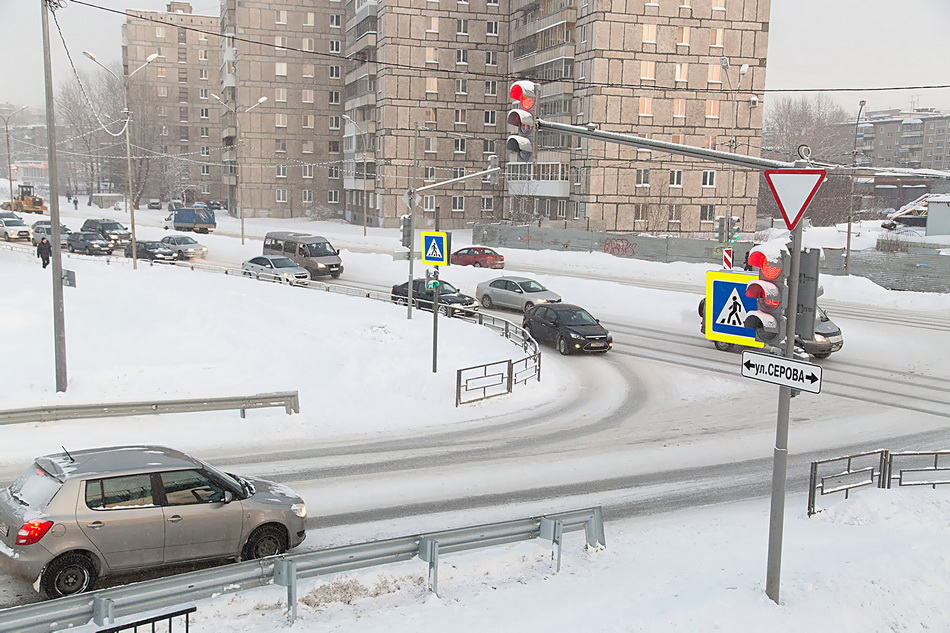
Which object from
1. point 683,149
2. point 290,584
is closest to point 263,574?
point 290,584

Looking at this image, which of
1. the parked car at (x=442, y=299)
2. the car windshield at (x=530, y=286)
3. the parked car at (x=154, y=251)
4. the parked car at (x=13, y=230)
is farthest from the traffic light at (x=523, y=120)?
the parked car at (x=13, y=230)

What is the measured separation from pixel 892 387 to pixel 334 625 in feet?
64.5

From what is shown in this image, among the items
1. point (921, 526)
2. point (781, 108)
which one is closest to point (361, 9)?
point (921, 526)

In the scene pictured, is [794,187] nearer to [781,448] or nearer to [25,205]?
[781,448]

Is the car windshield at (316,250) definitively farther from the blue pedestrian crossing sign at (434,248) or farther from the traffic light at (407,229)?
the blue pedestrian crossing sign at (434,248)

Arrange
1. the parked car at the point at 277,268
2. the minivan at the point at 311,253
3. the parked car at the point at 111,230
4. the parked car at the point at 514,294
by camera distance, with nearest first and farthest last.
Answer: the parked car at the point at 514,294
the parked car at the point at 277,268
the minivan at the point at 311,253
the parked car at the point at 111,230

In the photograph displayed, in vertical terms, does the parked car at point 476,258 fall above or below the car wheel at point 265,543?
above

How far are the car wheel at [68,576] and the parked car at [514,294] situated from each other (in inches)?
955

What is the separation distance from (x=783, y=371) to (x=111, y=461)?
738 centimetres

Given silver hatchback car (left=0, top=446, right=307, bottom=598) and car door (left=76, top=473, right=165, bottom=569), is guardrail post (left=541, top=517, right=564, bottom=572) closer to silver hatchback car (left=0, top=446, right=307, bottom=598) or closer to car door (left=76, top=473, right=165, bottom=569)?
silver hatchback car (left=0, top=446, right=307, bottom=598)

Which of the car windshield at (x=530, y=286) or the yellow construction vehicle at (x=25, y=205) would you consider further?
the yellow construction vehicle at (x=25, y=205)

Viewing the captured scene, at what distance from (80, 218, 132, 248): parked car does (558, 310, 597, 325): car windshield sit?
3058 centimetres

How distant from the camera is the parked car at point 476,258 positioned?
4381cm

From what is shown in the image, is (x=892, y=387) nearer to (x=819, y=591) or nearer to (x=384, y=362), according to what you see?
(x=384, y=362)
